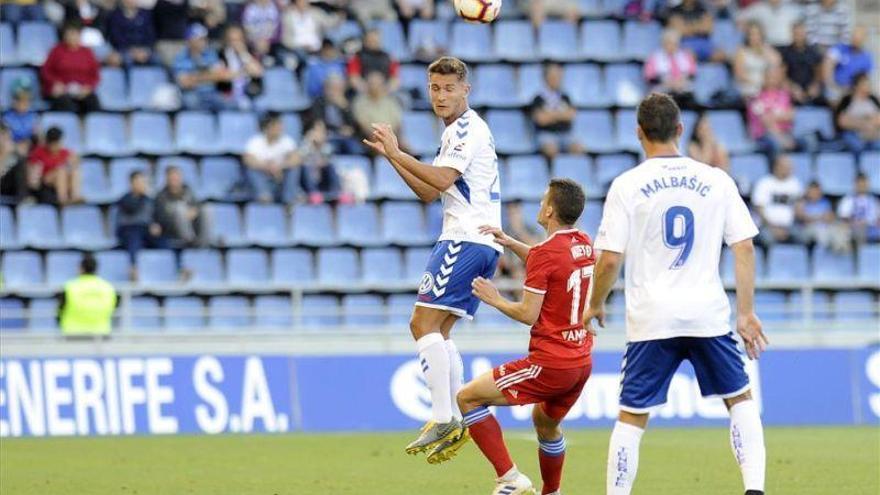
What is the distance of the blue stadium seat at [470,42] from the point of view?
2481cm

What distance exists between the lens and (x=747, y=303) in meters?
9.08

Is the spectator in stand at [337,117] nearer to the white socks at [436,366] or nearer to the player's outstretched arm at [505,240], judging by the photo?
the white socks at [436,366]

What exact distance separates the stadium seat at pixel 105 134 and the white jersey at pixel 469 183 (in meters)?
12.1

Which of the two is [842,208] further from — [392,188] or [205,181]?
[205,181]

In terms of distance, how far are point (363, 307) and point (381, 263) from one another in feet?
2.26

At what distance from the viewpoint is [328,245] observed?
21.8m

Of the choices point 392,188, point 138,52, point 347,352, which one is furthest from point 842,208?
point 138,52

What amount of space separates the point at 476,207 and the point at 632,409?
7.23 ft

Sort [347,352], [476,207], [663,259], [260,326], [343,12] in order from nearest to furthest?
1. [663,259]
2. [476,207]
3. [347,352]
4. [260,326]
5. [343,12]

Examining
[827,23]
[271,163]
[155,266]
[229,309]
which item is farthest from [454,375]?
[827,23]

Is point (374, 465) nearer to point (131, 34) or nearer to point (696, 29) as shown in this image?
point (131, 34)

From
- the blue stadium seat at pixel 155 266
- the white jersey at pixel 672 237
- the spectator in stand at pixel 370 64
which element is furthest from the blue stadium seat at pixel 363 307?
the white jersey at pixel 672 237

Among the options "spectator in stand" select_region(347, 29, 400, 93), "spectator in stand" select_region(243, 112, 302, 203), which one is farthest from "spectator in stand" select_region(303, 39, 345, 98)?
"spectator in stand" select_region(243, 112, 302, 203)

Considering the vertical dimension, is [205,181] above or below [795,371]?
above
